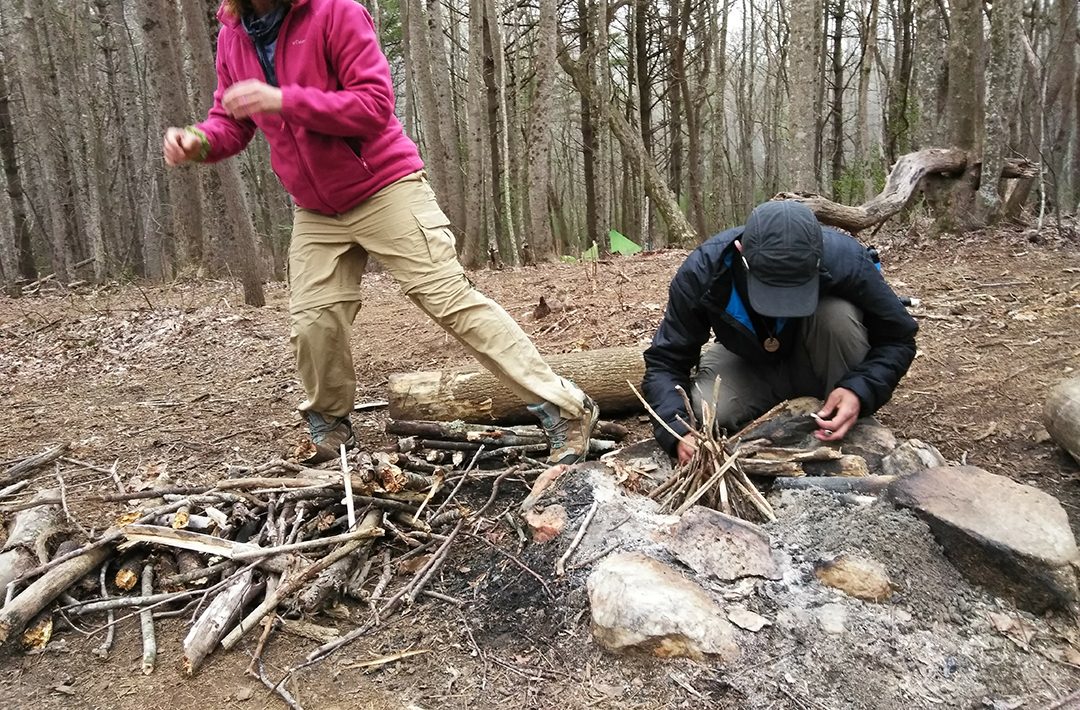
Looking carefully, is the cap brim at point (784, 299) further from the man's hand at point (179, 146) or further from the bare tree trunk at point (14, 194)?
the bare tree trunk at point (14, 194)

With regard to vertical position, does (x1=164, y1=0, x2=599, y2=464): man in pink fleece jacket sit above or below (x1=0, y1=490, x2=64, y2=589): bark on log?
above

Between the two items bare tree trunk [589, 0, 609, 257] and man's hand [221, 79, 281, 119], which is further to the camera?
bare tree trunk [589, 0, 609, 257]

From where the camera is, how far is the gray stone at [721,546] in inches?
79.7

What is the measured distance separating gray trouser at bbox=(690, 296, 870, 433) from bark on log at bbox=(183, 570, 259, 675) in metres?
1.86

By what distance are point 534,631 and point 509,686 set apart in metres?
0.20

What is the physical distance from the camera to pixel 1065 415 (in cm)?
265

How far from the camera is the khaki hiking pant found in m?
2.86

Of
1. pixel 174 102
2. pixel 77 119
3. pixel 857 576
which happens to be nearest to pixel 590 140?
pixel 174 102

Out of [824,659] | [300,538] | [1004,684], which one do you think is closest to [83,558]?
[300,538]

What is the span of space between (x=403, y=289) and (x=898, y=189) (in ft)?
21.5

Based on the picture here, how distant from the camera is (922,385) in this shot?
375 cm

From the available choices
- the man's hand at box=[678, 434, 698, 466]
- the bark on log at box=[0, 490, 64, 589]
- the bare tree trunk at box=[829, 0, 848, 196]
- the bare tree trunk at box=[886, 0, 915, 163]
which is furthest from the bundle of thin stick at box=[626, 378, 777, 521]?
the bare tree trunk at box=[829, 0, 848, 196]

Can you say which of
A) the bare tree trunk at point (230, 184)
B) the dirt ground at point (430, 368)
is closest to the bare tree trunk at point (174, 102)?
the bare tree trunk at point (230, 184)

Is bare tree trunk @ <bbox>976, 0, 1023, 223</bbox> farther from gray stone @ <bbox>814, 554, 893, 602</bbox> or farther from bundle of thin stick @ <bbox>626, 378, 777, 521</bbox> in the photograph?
gray stone @ <bbox>814, 554, 893, 602</bbox>
